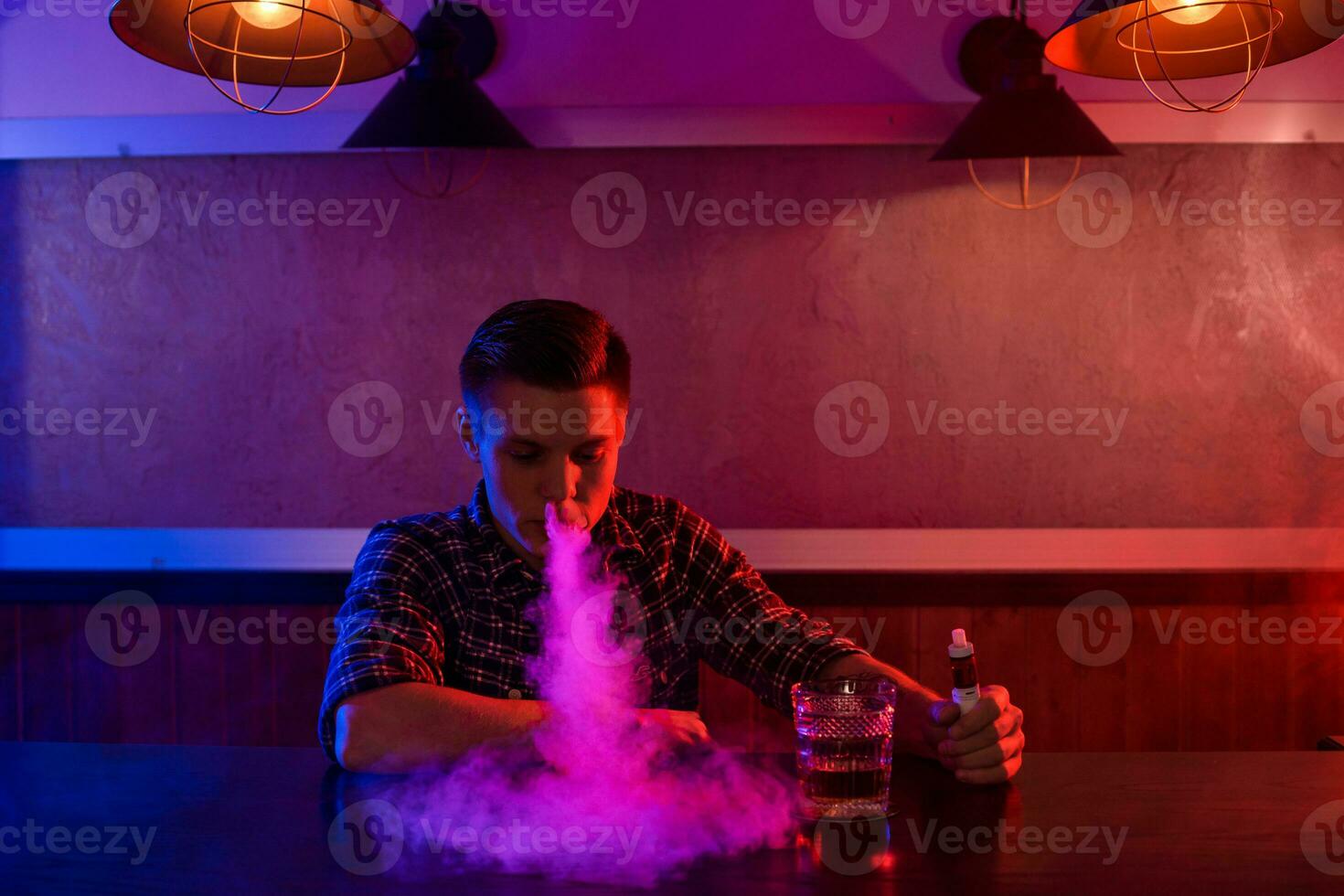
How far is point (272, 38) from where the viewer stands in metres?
1.65

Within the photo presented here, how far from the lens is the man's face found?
169cm

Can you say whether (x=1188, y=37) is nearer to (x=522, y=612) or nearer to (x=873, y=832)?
(x=873, y=832)

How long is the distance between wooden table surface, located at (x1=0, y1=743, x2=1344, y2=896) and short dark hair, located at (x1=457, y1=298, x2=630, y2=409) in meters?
0.64

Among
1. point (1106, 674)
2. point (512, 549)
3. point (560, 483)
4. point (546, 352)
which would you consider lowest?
point (1106, 674)

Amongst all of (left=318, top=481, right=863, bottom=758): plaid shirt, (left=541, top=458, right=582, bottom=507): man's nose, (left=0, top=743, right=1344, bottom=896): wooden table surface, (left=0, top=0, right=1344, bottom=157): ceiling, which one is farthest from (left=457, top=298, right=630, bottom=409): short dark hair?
(left=0, top=0, right=1344, bottom=157): ceiling

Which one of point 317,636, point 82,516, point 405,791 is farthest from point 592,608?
point 82,516

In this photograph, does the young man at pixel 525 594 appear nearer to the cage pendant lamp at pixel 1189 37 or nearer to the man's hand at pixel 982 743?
the man's hand at pixel 982 743

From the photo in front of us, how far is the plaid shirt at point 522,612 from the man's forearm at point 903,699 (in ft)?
0.11

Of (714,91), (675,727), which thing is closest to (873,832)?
(675,727)

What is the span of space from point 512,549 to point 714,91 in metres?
1.64

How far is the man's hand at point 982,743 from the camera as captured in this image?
4.43ft

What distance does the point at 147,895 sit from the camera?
1.02 meters

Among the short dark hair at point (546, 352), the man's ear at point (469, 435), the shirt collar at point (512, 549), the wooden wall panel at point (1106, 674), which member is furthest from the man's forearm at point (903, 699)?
the wooden wall panel at point (1106, 674)

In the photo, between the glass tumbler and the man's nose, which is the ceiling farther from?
the glass tumbler
